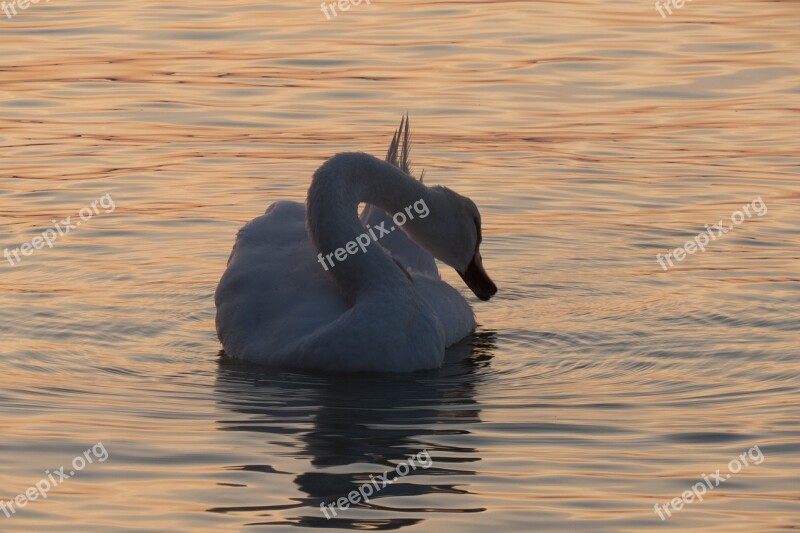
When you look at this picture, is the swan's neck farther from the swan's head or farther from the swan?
the swan's head

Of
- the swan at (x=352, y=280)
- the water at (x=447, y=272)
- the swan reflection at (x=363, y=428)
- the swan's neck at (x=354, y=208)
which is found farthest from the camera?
the swan's neck at (x=354, y=208)

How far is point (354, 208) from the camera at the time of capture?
1124cm

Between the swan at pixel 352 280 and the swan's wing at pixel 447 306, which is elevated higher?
the swan at pixel 352 280

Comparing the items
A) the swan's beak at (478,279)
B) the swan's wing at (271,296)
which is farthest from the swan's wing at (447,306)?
the swan's wing at (271,296)

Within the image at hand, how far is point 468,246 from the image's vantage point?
11.9 meters

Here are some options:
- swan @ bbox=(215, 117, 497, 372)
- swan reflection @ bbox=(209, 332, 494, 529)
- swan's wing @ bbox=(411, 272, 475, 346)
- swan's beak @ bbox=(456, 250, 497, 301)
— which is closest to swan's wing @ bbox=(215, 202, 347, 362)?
swan @ bbox=(215, 117, 497, 372)

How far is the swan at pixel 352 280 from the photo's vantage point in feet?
34.8

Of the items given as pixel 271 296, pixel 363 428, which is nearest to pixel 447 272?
pixel 271 296

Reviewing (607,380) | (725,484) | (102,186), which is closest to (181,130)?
(102,186)

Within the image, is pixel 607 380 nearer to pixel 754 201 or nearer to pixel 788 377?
pixel 788 377

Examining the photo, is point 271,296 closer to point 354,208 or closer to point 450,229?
point 354,208

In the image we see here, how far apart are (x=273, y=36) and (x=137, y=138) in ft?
16.0

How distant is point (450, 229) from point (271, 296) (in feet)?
4.43

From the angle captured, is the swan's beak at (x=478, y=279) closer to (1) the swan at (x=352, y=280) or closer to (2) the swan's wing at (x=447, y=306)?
(1) the swan at (x=352, y=280)
